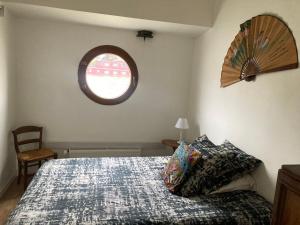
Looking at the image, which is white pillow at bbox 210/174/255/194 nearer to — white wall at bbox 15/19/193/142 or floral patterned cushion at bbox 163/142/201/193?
floral patterned cushion at bbox 163/142/201/193

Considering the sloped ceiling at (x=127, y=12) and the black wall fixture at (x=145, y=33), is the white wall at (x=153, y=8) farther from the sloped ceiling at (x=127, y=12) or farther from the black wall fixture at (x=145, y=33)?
the black wall fixture at (x=145, y=33)

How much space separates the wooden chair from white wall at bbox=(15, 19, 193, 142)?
136 millimetres

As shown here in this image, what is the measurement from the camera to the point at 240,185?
197cm

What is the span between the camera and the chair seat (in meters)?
2.80

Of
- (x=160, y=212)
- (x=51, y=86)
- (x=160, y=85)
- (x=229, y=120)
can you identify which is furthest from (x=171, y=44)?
(x=160, y=212)

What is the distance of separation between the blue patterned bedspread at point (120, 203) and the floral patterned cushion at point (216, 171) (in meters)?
0.08

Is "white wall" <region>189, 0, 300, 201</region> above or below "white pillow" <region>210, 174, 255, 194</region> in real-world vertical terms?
above

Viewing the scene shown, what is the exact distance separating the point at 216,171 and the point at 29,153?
2.34 metres

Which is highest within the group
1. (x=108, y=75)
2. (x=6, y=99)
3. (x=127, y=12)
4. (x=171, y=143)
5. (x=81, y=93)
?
(x=127, y=12)

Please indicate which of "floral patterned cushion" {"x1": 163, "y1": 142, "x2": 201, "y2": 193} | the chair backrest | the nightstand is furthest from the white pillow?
the chair backrest

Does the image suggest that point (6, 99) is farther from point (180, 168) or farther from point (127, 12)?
point (180, 168)

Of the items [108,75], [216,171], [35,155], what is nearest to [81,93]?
[108,75]

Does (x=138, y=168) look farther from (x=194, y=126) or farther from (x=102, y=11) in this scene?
(x=102, y=11)

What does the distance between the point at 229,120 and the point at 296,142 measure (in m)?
0.89
